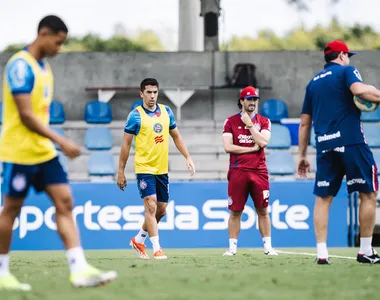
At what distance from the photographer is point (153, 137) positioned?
10531mm

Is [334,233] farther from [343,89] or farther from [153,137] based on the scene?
[343,89]

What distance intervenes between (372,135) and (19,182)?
52.2 ft

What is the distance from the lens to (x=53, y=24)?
6047 millimetres

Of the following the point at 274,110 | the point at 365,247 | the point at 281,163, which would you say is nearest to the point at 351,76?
the point at 365,247

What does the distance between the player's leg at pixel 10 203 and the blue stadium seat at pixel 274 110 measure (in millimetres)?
16061

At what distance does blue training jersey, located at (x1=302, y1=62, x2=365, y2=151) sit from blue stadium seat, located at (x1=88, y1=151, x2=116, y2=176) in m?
11.5

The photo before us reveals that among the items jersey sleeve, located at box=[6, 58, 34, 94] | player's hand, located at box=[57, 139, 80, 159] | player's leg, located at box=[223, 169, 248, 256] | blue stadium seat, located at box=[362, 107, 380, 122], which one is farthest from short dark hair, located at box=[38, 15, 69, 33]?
blue stadium seat, located at box=[362, 107, 380, 122]

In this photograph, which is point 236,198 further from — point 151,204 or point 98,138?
point 98,138

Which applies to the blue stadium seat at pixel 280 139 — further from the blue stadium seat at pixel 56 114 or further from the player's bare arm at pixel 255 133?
the player's bare arm at pixel 255 133

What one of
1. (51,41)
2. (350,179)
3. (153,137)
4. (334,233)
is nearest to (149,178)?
(153,137)

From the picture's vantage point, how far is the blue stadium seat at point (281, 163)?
19328 millimetres

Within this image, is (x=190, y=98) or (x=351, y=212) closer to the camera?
(x=351, y=212)

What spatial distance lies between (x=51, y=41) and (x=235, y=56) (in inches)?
676

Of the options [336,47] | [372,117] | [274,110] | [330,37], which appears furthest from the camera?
[330,37]
